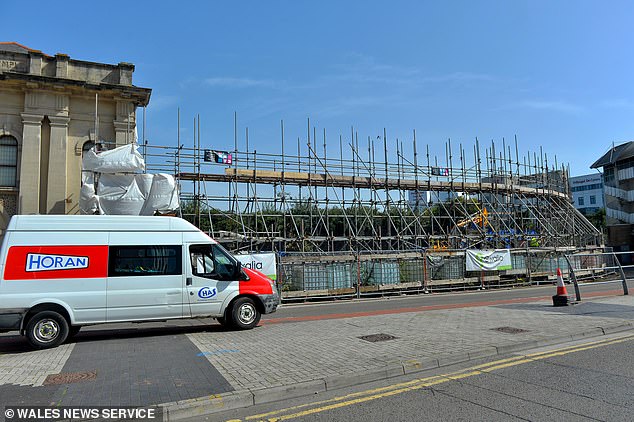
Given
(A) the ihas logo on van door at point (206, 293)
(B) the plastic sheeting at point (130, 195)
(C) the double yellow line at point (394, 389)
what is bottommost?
(C) the double yellow line at point (394, 389)

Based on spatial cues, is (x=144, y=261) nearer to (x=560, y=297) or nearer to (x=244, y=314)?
(x=244, y=314)

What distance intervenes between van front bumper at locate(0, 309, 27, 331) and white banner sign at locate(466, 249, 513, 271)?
713 inches

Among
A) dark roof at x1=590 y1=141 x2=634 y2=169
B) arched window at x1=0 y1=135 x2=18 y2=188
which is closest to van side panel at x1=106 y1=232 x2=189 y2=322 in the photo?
arched window at x1=0 y1=135 x2=18 y2=188

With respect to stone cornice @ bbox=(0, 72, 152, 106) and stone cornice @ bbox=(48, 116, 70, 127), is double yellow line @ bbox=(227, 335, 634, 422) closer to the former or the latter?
stone cornice @ bbox=(0, 72, 152, 106)

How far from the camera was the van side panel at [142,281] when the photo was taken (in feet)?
30.8

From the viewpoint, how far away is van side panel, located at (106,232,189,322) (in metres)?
9.40

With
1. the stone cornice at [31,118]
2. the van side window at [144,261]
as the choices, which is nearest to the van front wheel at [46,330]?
the van side window at [144,261]

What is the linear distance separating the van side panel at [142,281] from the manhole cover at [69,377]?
2.94m

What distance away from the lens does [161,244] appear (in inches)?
393

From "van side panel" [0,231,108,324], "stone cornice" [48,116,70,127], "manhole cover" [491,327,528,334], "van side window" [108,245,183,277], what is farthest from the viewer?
"stone cornice" [48,116,70,127]

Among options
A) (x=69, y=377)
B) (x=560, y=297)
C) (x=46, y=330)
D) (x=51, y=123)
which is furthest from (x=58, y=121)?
(x=560, y=297)

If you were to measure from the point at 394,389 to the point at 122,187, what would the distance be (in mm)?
16398

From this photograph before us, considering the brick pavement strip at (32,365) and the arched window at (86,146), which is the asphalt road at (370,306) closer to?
the brick pavement strip at (32,365)

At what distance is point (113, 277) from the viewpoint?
941cm
